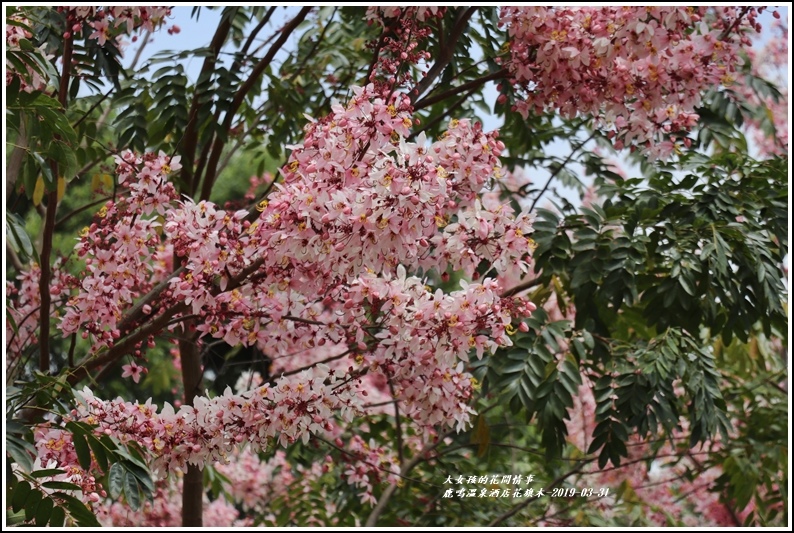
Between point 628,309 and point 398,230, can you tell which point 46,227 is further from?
point 628,309

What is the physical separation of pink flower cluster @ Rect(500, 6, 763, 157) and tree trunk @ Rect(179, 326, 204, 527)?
143cm

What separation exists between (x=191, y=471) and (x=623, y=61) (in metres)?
1.88

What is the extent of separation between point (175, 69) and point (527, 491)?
6.13ft

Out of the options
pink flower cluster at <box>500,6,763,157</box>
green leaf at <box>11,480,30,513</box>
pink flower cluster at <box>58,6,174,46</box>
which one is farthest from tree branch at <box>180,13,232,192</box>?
green leaf at <box>11,480,30,513</box>

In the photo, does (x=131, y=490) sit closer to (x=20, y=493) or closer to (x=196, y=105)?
(x=20, y=493)

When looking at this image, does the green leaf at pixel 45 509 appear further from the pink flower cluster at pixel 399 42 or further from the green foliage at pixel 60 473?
the pink flower cluster at pixel 399 42

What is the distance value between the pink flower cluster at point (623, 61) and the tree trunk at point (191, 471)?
4.70ft

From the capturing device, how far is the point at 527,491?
3.31m

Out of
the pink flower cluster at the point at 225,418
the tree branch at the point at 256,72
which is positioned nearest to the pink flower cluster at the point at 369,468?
the pink flower cluster at the point at 225,418

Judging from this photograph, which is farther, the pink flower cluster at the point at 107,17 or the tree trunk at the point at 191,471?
the tree trunk at the point at 191,471

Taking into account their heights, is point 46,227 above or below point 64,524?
above

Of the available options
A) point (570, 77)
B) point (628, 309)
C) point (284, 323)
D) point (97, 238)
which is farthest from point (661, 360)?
point (97, 238)

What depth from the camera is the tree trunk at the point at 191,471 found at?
3.08 metres

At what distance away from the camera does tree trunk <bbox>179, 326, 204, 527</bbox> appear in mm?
3078
